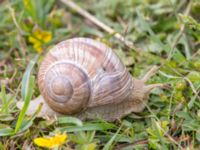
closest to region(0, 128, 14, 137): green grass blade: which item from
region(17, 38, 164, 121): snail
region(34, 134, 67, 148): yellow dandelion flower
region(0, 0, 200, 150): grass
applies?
region(0, 0, 200, 150): grass

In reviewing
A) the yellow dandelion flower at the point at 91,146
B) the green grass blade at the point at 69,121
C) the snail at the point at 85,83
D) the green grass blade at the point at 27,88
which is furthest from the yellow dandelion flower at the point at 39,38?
the yellow dandelion flower at the point at 91,146

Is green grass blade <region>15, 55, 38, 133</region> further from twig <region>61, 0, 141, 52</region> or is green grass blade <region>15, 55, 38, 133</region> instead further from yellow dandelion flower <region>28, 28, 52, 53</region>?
twig <region>61, 0, 141, 52</region>

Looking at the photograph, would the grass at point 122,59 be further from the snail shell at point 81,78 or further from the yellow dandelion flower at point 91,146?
the snail shell at point 81,78

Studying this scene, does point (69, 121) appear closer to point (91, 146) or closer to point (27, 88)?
point (91, 146)

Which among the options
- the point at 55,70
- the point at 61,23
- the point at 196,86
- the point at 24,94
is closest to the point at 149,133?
the point at 196,86

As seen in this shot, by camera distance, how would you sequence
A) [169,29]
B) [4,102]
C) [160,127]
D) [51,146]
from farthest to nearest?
1. [169,29]
2. [4,102]
3. [160,127]
4. [51,146]

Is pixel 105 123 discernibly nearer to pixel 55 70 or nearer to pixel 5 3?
pixel 55 70

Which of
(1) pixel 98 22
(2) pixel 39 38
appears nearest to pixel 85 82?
(2) pixel 39 38
